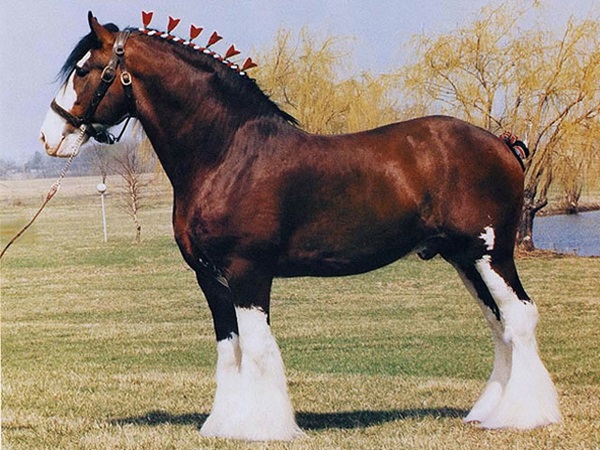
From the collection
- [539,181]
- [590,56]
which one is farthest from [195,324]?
[590,56]

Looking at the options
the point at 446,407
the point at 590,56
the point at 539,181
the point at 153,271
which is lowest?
the point at 446,407

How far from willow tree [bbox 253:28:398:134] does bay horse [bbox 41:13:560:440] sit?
150 inches

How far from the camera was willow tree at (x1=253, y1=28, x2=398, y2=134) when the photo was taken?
25.5 ft

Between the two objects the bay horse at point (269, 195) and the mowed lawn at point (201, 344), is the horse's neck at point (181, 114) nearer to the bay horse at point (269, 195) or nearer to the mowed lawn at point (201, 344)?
the bay horse at point (269, 195)

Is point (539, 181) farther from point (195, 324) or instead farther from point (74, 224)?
point (74, 224)

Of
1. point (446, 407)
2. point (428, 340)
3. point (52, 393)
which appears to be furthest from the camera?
point (428, 340)

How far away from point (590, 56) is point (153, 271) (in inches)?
199

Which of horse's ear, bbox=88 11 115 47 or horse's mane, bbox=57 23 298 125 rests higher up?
horse's ear, bbox=88 11 115 47

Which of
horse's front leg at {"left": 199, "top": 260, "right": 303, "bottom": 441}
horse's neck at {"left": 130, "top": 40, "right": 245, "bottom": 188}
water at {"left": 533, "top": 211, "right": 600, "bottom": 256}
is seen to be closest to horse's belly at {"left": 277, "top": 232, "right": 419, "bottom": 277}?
horse's front leg at {"left": 199, "top": 260, "right": 303, "bottom": 441}

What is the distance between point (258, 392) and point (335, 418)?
791mm

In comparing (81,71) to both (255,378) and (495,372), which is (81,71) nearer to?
(255,378)

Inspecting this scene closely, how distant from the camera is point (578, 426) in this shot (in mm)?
4137

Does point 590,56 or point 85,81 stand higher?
point 590,56

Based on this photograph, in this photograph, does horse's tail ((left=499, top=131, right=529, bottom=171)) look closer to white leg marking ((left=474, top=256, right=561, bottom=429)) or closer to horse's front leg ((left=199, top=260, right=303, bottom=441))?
white leg marking ((left=474, top=256, right=561, bottom=429))
